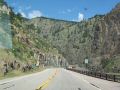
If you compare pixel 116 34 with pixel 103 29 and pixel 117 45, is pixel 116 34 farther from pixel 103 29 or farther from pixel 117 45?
pixel 103 29

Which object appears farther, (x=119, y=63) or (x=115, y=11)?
(x=115, y=11)

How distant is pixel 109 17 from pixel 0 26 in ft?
182

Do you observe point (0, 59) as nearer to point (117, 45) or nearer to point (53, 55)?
point (117, 45)

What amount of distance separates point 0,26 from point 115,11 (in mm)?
55524

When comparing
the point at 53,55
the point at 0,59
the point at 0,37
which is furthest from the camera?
the point at 53,55

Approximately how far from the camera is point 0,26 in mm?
68062

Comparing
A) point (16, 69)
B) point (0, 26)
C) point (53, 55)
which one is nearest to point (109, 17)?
point (0, 26)

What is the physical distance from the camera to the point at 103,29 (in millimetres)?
120375

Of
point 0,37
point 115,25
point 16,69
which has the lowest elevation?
point 16,69

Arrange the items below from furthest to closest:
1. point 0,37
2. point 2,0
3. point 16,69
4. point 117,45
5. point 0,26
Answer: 1. point 117,45
2. point 2,0
3. point 0,26
4. point 0,37
5. point 16,69

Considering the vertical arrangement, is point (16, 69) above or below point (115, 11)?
below

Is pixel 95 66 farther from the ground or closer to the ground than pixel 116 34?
closer to the ground

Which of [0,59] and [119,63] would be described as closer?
[0,59]

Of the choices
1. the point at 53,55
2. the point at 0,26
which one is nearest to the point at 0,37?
the point at 0,26
